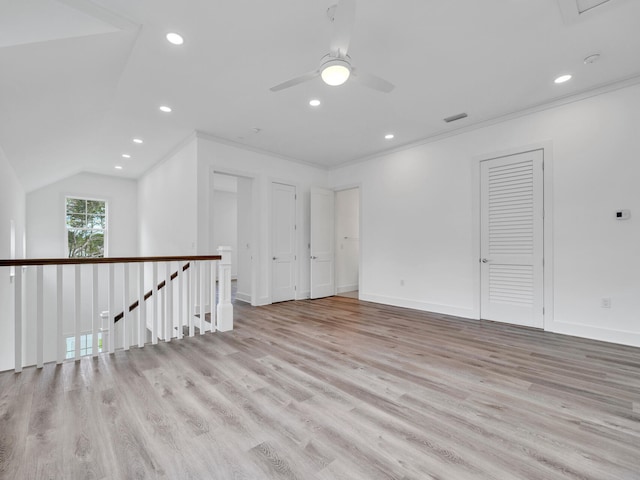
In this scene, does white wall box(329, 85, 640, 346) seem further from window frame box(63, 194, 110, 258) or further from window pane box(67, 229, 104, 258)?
window pane box(67, 229, 104, 258)

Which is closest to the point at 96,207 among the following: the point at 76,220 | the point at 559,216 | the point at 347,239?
the point at 76,220

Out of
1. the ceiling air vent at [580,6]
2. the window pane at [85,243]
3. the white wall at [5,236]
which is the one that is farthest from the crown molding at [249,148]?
the window pane at [85,243]

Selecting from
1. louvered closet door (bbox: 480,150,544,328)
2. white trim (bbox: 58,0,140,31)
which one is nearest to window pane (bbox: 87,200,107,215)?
white trim (bbox: 58,0,140,31)

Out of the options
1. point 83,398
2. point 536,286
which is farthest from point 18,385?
point 536,286

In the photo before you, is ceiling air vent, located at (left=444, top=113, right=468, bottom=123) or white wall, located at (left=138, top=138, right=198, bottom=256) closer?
ceiling air vent, located at (left=444, top=113, right=468, bottom=123)

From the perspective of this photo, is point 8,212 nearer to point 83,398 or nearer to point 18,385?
point 18,385

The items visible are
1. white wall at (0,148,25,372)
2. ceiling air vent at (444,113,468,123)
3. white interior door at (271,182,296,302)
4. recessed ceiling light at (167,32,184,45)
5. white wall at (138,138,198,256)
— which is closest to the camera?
recessed ceiling light at (167,32,184,45)

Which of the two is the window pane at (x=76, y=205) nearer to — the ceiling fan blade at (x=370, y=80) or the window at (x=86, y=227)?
the window at (x=86, y=227)

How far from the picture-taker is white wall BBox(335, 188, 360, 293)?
6375 millimetres

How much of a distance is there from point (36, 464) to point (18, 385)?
1.16 m

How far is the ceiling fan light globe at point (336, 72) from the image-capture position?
2002 millimetres

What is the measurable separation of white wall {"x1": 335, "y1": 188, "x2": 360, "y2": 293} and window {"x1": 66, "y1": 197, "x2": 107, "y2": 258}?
623 cm

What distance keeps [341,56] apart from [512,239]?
3331 millimetres

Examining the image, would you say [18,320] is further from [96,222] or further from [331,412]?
[96,222]
